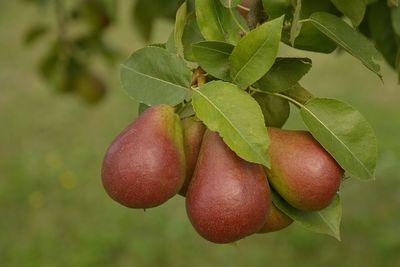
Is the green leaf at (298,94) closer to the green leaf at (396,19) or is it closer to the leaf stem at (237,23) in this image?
the leaf stem at (237,23)

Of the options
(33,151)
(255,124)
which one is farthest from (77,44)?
(33,151)

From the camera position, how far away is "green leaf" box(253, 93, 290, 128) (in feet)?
2.92

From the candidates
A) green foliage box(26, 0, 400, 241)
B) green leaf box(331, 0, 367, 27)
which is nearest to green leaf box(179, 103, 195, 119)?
green foliage box(26, 0, 400, 241)

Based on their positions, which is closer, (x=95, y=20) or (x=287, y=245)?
(x=95, y=20)

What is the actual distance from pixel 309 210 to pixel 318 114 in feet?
0.38

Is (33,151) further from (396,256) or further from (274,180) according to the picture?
(274,180)

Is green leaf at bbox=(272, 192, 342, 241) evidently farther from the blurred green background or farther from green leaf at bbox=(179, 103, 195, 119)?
the blurred green background

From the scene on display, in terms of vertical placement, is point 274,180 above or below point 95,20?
above

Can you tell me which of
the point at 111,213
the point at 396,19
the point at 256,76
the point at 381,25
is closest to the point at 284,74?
the point at 256,76

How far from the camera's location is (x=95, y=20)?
2.17 meters

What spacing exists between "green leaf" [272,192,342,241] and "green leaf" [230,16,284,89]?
15 cm


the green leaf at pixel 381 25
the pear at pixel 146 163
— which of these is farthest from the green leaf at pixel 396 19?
the pear at pixel 146 163

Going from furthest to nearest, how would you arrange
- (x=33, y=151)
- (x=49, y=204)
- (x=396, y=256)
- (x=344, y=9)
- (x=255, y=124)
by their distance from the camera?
(x=33, y=151) → (x=49, y=204) → (x=396, y=256) → (x=344, y=9) → (x=255, y=124)

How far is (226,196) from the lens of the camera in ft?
2.56
